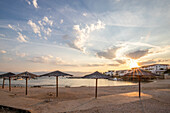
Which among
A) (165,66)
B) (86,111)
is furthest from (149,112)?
(165,66)

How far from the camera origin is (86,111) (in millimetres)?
5801

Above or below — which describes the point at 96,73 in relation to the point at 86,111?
above

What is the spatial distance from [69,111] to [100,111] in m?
1.71

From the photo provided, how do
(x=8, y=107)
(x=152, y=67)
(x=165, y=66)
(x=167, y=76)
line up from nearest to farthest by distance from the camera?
(x=8, y=107) < (x=167, y=76) < (x=165, y=66) < (x=152, y=67)

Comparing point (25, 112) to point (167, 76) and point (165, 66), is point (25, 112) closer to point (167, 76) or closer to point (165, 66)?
point (167, 76)

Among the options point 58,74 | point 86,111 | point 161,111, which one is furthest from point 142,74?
point 58,74

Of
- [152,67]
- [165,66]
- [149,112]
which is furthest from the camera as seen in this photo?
[152,67]

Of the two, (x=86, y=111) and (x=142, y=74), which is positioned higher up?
(x=142, y=74)

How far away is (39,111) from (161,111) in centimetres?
674

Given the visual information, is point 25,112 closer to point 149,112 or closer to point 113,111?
point 113,111

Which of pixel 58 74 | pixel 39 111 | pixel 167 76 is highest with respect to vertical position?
pixel 58 74

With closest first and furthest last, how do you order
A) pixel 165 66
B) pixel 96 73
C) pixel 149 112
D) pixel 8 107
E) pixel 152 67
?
1. pixel 149 112
2. pixel 8 107
3. pixel 96 73
4. pixel 165 66
5. pixel 152 67

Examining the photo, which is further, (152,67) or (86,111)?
(152,67)

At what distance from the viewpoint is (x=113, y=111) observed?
226 inches
